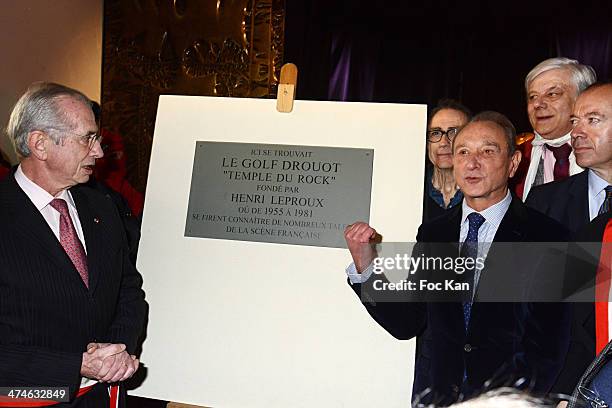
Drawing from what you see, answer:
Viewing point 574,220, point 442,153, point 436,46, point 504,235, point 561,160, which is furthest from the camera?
point 436,46

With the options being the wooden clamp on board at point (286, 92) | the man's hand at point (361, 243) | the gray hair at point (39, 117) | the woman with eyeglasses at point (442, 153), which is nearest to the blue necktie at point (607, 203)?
the woman with eyeglasses at point (442, 153)

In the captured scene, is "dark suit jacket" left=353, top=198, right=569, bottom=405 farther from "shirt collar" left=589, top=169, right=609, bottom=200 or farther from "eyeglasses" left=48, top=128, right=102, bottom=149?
"eyeglasses" left=48, top=128, right=102, bottom=149

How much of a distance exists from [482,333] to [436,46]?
12.4ft

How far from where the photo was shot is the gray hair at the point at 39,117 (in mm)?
1998

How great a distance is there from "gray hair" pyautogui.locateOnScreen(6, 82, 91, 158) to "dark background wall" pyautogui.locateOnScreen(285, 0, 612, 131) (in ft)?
11.1

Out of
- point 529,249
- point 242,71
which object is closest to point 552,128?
point 529,249

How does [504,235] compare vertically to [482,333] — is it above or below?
above

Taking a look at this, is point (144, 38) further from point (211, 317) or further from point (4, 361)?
point (4, 361)

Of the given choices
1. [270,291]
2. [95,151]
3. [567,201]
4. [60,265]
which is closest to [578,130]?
[567,201]

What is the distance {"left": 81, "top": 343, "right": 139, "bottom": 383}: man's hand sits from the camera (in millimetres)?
1907

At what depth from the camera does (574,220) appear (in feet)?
6.88

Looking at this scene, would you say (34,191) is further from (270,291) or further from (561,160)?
(561,160)

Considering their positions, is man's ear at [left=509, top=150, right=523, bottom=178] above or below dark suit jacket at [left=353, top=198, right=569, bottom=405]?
above

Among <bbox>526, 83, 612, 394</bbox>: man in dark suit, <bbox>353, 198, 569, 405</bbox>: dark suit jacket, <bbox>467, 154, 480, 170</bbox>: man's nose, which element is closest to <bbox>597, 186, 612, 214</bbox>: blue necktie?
<bbox>526, 83, 612, 394</bbox>: man in dark suit
